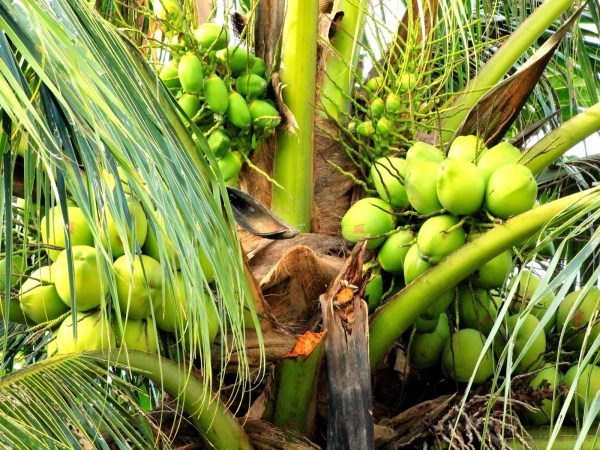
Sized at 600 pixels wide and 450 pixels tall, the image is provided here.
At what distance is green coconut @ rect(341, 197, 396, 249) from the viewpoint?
245 centimetres

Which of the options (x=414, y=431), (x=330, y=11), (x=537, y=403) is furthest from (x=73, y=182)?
(x=330, y=11)

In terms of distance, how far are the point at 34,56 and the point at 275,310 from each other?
3.81 feet

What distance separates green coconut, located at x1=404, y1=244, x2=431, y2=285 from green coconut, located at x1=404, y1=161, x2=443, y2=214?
0.10m

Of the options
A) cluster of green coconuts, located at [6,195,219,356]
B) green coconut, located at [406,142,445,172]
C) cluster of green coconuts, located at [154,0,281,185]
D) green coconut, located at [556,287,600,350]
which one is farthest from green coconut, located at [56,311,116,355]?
green coconut, located at [556,287,600,350]

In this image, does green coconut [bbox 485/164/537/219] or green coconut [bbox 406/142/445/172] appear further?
green coconut [bbox 406/142/445/172]

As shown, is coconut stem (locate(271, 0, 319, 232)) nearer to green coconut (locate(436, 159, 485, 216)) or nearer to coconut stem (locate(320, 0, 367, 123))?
coconut stem (locate(320, 0, 367, 123))

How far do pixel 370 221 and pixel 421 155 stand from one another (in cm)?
21

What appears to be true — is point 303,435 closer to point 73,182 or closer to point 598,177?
point 73,182

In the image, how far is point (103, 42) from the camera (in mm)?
1590

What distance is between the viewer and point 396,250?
2.40 metres

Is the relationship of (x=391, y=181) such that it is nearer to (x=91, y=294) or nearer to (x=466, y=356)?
(x=466, y=356)

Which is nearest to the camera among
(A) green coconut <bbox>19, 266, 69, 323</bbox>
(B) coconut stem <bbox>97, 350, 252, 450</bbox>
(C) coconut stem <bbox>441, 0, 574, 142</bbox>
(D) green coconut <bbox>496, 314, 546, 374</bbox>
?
(B) coconut stem <bbox>97, 350, 252, 450</bbox>

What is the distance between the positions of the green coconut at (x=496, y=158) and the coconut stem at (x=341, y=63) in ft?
1.69

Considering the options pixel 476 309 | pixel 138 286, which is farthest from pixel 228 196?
pixel 476 309
